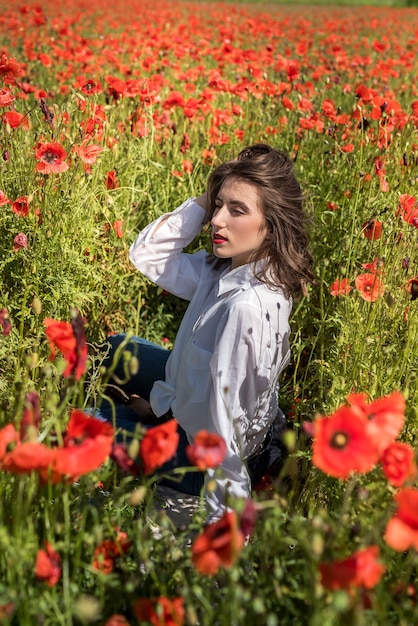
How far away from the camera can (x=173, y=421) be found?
1235 mm

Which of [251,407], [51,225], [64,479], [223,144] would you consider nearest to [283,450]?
[251,407]

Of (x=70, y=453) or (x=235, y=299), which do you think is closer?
(x=70, y=453)

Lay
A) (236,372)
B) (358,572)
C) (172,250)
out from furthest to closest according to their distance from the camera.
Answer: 1. (172,250)
2. (236,372)
3. (358,572)

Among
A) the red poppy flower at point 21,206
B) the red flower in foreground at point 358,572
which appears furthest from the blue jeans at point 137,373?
the red flower in foreground at point 358,572

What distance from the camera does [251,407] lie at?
202cm

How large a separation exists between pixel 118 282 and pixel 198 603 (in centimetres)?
182

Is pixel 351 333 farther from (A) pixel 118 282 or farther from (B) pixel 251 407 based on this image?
(A) pixel 118 282

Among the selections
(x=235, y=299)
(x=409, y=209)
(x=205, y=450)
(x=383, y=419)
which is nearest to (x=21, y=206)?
(x=235, y=299)

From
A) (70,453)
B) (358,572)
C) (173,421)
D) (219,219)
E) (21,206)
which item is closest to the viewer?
(358,572)

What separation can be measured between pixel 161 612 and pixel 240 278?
121 centimetres

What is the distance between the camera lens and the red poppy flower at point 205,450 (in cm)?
115

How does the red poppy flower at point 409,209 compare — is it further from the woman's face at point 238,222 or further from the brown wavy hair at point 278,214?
the woman's face at point 238,222

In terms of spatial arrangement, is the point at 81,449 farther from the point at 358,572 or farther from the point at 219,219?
the point at 219,219

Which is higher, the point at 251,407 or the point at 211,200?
the point at 211,200
